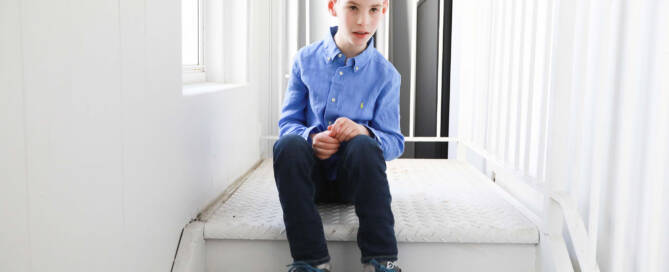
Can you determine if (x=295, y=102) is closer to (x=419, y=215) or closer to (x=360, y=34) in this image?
(x=360, y=34)

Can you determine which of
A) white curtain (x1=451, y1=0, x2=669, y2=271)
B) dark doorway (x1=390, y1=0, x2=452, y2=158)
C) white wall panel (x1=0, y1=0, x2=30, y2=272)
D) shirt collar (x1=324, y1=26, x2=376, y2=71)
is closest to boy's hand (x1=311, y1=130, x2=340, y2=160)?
shirt collar (x1=324, y1=26, x2=376, y2=71)

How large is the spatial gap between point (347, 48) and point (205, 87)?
19.1 inches

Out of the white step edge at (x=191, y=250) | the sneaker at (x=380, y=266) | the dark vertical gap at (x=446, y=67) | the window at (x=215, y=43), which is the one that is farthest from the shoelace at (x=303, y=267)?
the dark vertical gap at (x=446, y=67)

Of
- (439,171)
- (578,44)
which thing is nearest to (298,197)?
(578,44)

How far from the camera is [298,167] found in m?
1.43

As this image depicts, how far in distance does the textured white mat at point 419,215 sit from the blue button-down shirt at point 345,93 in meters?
0.18

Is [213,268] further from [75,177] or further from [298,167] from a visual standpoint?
[75,177]

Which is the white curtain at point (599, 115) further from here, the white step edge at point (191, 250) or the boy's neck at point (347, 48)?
the white step edge at point (191, 250)

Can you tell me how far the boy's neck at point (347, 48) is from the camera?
1.70 metres

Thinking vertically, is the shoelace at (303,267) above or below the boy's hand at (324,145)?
below

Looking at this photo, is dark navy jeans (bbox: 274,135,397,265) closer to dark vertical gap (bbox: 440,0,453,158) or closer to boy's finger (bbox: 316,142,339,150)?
boy's finger (bbox: 316,142,339,150)

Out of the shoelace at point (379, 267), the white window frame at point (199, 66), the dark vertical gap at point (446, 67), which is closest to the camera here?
the shoelace at point (379, 267)

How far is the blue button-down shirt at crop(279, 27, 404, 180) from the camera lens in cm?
168

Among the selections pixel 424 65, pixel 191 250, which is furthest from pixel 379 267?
pixel 424 65
